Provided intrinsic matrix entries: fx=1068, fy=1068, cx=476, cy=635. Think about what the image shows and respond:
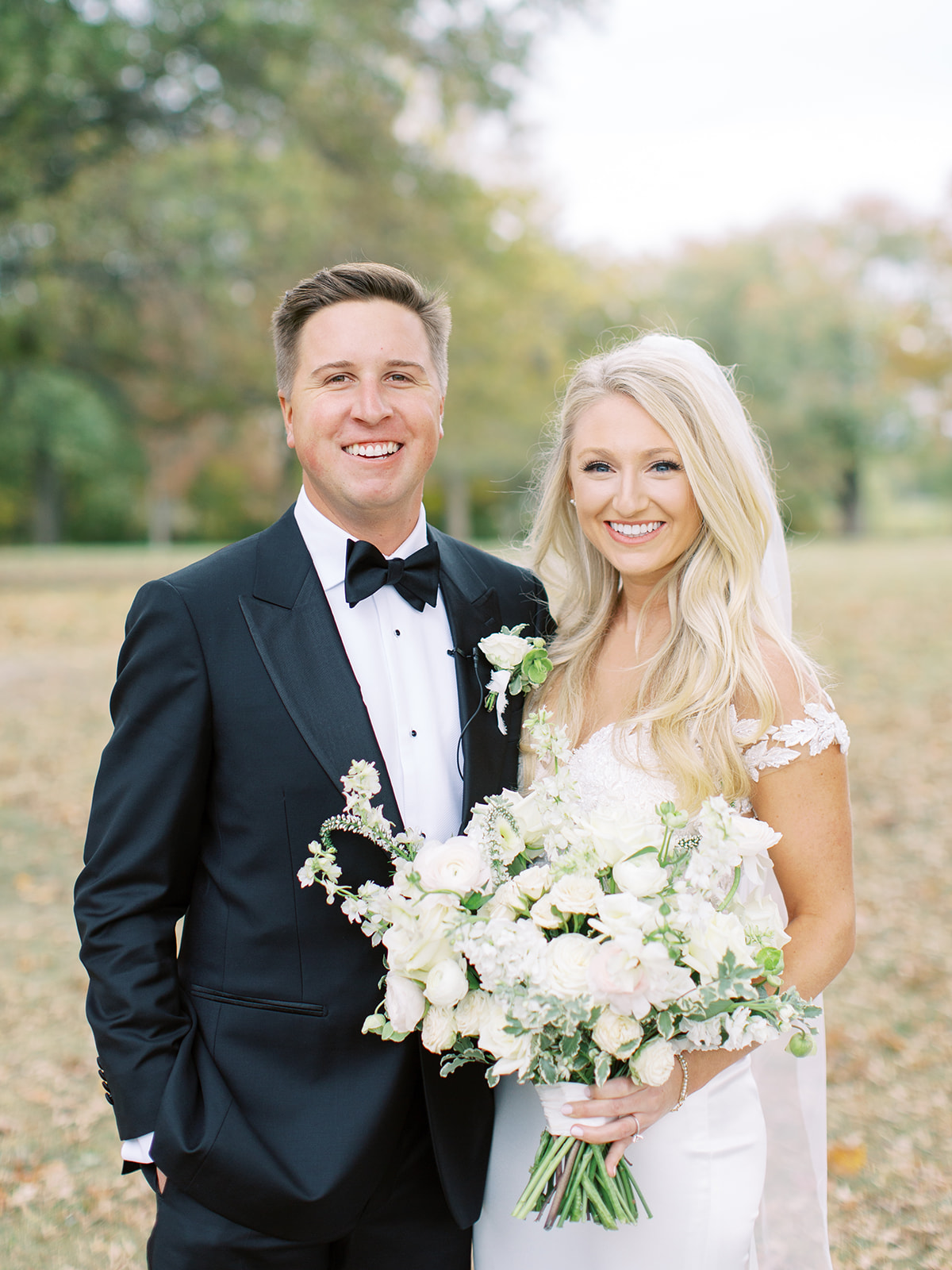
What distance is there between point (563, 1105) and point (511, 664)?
1082 mm

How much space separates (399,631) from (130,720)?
0.74 metres

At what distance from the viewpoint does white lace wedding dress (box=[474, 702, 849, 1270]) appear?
279cm

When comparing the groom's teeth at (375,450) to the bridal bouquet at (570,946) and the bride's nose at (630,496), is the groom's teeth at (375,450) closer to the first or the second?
the bride's nose at (630,496)

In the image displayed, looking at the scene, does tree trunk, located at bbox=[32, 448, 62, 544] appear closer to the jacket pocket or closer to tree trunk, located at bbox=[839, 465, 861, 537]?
tree trunk, located at bbox=[839, 465, 861, 537]

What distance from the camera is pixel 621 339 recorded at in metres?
3.60

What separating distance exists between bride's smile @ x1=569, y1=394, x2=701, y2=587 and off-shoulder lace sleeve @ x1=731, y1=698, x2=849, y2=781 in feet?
2.02

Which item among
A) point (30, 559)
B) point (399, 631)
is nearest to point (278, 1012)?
point (399, 631)

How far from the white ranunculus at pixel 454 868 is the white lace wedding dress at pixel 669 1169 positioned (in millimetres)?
477

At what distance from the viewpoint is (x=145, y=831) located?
8.52 feet

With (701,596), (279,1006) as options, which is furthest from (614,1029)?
(701,596)

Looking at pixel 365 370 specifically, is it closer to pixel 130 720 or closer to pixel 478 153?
pixel 130 720

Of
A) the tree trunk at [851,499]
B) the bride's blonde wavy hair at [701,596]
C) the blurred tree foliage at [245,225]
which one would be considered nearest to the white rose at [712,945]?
the bride's blonde wavy hair at [701,596]

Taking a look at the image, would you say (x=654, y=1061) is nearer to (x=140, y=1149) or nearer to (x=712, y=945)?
(x=712, y=945)

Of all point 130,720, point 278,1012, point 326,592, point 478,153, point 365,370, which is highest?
point 478,153
